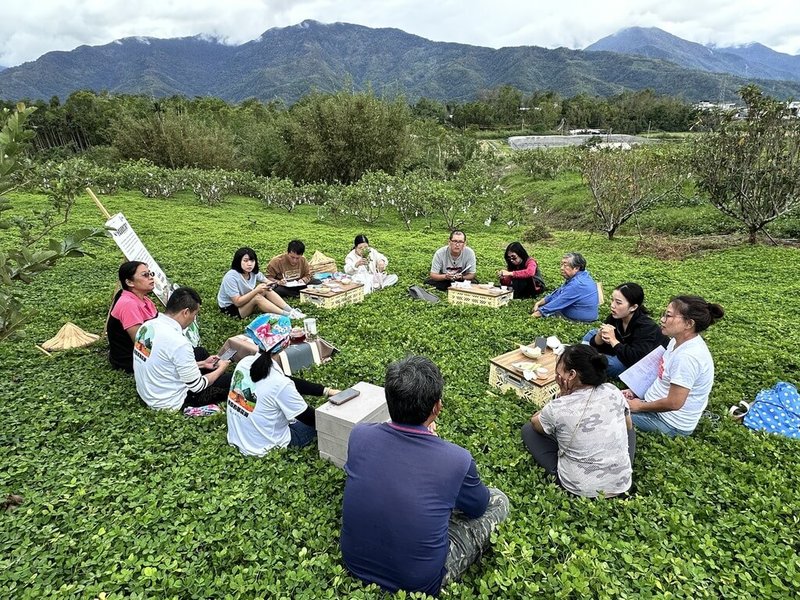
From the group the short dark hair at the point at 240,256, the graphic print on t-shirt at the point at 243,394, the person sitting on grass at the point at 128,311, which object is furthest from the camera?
the short dark hair at the point at 240,256

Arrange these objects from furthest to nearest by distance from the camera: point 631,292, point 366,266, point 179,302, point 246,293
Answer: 1. point 366,266
2. point 246,293
3. point 631,292
4. point 179,302

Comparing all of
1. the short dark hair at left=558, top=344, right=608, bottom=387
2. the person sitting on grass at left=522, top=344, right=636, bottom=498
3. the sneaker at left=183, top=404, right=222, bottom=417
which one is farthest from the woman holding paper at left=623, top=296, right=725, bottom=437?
the sneaker at left=183, top=404, right=222, bottom=417

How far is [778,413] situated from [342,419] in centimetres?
453

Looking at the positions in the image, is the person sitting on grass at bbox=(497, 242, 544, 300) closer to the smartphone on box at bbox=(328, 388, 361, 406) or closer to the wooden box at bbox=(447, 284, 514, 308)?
the wooden box at bbox=(447, 284, 514, 308)

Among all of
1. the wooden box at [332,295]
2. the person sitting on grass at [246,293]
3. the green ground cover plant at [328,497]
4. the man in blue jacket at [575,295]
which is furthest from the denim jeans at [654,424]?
the wooden box at [332,295]

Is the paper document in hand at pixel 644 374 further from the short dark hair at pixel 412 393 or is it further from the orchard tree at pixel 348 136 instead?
the orchard tree at pixel 348 136

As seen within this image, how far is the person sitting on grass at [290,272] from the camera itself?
28.0 feet

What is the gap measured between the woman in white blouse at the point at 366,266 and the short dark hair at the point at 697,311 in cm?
566

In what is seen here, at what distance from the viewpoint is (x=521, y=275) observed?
8.34 m

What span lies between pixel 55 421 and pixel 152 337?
1.39 meters

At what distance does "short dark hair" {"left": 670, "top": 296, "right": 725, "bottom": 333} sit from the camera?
418cm

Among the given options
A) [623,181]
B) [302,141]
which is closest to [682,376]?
[623,181]

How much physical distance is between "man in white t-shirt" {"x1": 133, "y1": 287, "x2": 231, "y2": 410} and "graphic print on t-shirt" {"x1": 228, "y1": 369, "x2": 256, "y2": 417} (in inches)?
33.3

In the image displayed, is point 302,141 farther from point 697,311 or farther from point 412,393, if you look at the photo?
point 412,393
